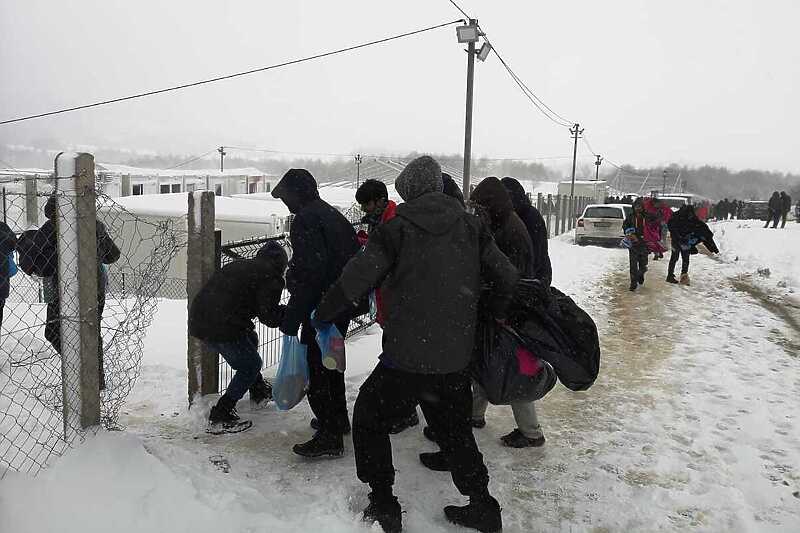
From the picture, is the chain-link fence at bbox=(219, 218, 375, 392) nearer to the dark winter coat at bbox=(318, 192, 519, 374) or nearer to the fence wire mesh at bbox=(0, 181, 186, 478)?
the fence wire mesh at bbox=(0, 181, 186, 478)

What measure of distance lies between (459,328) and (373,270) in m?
0.50

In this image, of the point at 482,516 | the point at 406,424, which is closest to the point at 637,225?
the point at 406,424

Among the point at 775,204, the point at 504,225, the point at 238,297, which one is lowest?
the point at 238,297

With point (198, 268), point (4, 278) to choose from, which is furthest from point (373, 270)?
point (4, 278)

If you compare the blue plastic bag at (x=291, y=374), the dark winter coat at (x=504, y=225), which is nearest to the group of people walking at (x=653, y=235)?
the dark winter coat at (x=504, y=225)

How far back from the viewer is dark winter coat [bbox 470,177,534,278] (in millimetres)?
3799

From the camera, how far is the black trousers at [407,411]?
2.81 m

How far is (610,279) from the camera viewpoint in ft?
38.0

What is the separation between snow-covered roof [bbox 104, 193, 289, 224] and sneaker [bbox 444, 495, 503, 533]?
44.7 feet

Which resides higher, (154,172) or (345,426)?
(154,172)

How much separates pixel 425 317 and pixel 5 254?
164 inches

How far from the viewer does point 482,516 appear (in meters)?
2.96

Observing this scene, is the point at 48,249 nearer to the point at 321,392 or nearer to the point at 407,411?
the point at 321,392

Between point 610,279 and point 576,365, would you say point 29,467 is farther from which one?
point 610,279
